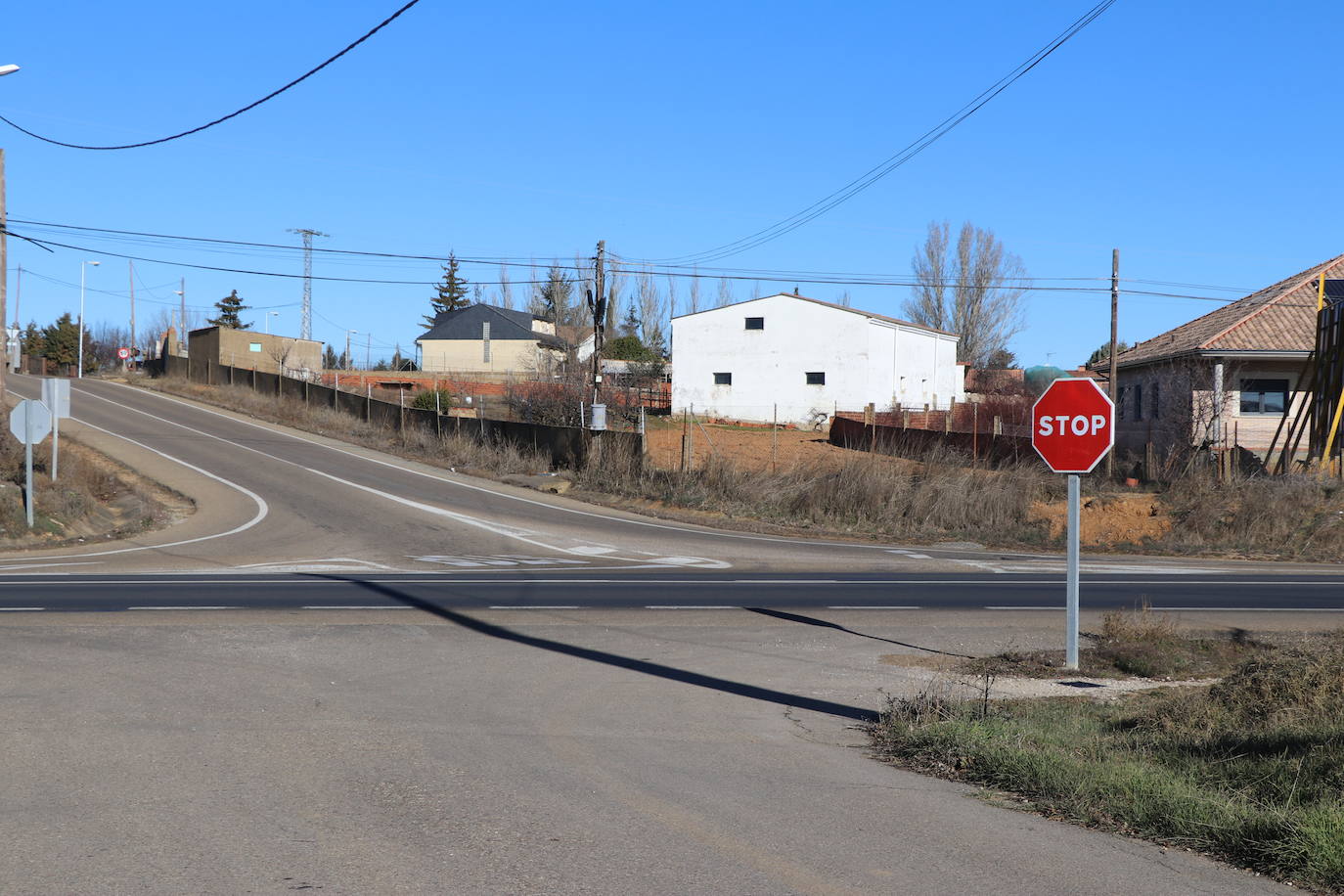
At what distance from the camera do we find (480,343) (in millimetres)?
94625

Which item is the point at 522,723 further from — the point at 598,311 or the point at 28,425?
the point at 598,311

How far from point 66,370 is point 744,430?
65.2 m

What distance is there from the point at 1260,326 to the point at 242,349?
5239cm

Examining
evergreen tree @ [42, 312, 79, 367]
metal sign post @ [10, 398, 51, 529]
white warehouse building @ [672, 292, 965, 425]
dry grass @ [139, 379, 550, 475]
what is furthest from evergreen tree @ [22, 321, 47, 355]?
metal sign post @ [10, 398, 51, 529]

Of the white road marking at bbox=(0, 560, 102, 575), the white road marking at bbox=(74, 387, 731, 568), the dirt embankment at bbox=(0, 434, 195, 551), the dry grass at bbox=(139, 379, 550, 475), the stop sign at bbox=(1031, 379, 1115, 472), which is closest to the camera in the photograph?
the stop sign at bbox=(1031, 379, 1115, 472)

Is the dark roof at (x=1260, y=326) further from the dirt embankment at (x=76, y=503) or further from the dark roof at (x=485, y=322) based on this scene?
the dark roof at (x=485, y=322)

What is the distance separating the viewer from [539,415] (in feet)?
160

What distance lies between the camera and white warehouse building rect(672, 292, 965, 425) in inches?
2336

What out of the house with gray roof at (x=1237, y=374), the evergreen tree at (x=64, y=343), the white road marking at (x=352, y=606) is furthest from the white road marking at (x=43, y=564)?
the evergreen tree at (x=64, y=343)

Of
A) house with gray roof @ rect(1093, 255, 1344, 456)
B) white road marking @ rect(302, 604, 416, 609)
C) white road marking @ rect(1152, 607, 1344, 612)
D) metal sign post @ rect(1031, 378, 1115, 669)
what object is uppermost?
house with gray roof @ rect(1093, 255, 1344, 456)

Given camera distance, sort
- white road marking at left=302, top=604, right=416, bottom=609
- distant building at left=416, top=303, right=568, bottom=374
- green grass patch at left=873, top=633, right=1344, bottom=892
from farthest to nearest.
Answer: distant building at left=416, top=303, right=568, bottom=374 < white road marking at left=302, top=604, right=416, bottom=609 < green grass patch at left=873, top=633, right=1344, bottom=892

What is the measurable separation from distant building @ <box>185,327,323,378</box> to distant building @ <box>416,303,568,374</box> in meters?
20.9

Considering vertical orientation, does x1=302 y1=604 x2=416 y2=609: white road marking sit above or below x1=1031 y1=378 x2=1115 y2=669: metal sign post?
below

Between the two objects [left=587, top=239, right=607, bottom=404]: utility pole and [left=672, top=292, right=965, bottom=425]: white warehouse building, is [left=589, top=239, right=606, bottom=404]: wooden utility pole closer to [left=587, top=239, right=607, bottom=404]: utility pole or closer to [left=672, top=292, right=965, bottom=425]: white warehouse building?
[left=587, top=239, right=607, bottom=404]: utility pole
